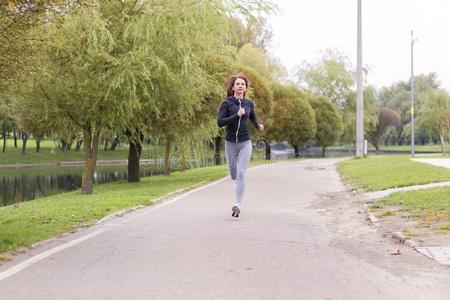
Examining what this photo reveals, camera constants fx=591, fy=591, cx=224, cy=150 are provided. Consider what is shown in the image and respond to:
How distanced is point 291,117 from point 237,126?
44120mm

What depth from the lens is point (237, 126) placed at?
9.55 meters

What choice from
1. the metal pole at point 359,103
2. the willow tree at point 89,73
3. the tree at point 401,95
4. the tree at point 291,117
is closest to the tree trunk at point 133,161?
the willow tree at point 89,73

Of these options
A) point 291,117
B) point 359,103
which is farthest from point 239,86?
point 291,117

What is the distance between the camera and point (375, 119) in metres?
68.4

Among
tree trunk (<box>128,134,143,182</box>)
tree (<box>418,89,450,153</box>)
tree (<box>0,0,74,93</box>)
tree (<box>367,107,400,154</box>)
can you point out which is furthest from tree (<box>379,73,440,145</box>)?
tree (<box>0,0,74,93</box>)

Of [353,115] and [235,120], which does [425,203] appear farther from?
[353,115]

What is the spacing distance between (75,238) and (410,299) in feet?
15.9

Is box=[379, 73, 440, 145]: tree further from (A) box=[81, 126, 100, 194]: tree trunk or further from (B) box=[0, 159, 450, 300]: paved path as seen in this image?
(B) box=[0, 159, 450, 300]: paved path

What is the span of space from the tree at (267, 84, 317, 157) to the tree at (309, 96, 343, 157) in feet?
19.8

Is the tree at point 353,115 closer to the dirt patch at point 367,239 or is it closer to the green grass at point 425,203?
the green grass at point 425,203

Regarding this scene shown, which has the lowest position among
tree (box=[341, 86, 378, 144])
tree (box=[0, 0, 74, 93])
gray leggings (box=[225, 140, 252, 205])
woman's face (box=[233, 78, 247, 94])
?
gray leggings (box=[225, 140, 252, 205])

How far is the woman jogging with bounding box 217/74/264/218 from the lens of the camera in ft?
31.4

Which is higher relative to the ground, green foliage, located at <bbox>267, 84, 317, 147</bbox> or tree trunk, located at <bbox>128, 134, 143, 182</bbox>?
green foliage, located at <bbox>267, 84, 317, 147</bbox>

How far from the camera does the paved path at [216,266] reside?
512cm
